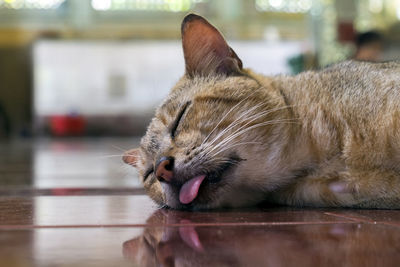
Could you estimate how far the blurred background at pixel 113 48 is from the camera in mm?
10305

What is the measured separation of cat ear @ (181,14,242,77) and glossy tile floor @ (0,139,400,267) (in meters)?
A: 0.49

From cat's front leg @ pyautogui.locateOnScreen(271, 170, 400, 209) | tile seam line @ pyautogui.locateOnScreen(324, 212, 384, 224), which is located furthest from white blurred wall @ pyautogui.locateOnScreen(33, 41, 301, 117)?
tile seam line @ pyautogui.locateOnScreen(324, 212, 384, 224)

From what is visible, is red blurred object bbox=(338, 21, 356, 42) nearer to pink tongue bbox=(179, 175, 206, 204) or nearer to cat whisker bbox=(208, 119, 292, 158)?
cat whisker bbox=(208, 119, 292, 158)

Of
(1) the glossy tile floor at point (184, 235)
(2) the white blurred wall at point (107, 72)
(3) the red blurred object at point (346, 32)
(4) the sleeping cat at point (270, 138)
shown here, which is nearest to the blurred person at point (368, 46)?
(3) the red blurred object at point (346, 32)

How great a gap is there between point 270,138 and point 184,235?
684mm

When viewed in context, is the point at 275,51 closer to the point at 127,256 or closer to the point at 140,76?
the point at 140,76

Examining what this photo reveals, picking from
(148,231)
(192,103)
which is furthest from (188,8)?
(148,231)

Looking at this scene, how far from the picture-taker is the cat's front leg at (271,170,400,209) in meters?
1.76

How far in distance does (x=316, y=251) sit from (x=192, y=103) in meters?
0.98

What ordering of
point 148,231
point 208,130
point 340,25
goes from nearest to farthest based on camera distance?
point 148,231, point 208,130, point 340,25

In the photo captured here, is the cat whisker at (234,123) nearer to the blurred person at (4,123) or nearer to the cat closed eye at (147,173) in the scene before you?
the cat closed eye at (147,173)

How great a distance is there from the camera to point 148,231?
1.34m

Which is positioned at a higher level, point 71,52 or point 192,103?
point 192,103

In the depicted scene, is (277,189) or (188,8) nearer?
(277,189)
